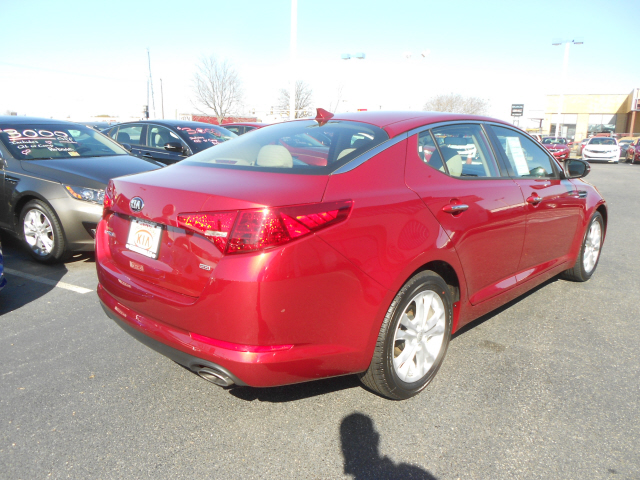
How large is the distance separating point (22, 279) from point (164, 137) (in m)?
4.62

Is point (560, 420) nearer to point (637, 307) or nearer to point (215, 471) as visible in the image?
point (215, 471)

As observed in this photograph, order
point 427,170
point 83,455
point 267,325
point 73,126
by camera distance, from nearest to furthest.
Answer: point 267,325
point 83,455
point 427,170
point 73,126

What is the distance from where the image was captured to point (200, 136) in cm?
895

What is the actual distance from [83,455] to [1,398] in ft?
2.69

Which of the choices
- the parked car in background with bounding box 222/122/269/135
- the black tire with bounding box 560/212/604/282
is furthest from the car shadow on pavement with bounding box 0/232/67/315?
the parked car in background with bounding box 222/122/269/135

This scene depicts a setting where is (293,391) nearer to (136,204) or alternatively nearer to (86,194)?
(136,204)

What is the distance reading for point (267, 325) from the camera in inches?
81.0

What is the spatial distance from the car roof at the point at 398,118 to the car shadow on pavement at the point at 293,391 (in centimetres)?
151

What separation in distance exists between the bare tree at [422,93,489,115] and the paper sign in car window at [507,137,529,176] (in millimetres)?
48705

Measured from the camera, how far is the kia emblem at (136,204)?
7.99ft

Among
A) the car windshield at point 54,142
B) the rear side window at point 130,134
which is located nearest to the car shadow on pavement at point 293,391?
the car windshield at point 54,142

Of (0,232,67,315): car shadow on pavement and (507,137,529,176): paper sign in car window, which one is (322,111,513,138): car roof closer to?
(507,137,529,176): paper sign in car window

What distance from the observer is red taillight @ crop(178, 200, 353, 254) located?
2.03 m

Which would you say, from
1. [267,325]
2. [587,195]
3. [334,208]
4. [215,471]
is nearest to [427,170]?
[334,208]
